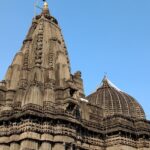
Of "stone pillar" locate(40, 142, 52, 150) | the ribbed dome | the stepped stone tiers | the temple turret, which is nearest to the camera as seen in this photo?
"stone pillar" locate(40, 142, 52, 150)

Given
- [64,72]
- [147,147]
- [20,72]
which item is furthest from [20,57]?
[147,147]

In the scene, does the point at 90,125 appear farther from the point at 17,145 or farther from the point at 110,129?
the point at 17,145

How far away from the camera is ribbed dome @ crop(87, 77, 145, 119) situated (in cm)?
4403

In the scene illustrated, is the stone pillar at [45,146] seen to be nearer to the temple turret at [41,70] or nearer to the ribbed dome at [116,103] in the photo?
the temple turret at [41,70]

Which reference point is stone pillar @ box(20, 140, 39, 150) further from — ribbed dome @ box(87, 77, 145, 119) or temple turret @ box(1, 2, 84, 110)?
ribbed dome @ box(87, 77, 145, 119)

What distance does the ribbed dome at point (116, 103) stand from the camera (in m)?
44.0

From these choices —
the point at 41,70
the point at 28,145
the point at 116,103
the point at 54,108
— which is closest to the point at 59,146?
the point at 28,145

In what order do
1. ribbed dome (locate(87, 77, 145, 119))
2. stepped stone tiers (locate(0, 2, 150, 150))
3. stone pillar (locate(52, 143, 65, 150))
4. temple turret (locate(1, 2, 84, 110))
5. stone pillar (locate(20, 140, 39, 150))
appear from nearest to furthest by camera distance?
stone pillar (locate(20, 140, 39, 150))
stone pillar (locate(52, 143, 65, 150))
stepped stone tiers (locate(0, 2, 150, 150))
temple turret (locate(1, 2, 84, 110))
ribbed dome (locate(87, 77, 145, 119))

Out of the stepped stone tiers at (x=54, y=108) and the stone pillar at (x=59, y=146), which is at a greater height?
the stepped stone tiers at (x=54, y=108)

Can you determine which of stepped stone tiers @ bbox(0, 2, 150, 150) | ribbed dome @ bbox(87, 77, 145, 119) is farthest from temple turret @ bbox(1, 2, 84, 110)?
ribbed dome @ bbox(87, 77, 145, 119)

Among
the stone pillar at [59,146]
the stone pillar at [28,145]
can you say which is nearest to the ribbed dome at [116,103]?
the stone pillar at [59,146]

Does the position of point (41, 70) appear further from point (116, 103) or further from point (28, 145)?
point (116, 103)

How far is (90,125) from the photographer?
128 ft

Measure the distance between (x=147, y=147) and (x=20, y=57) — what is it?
1746 cm
